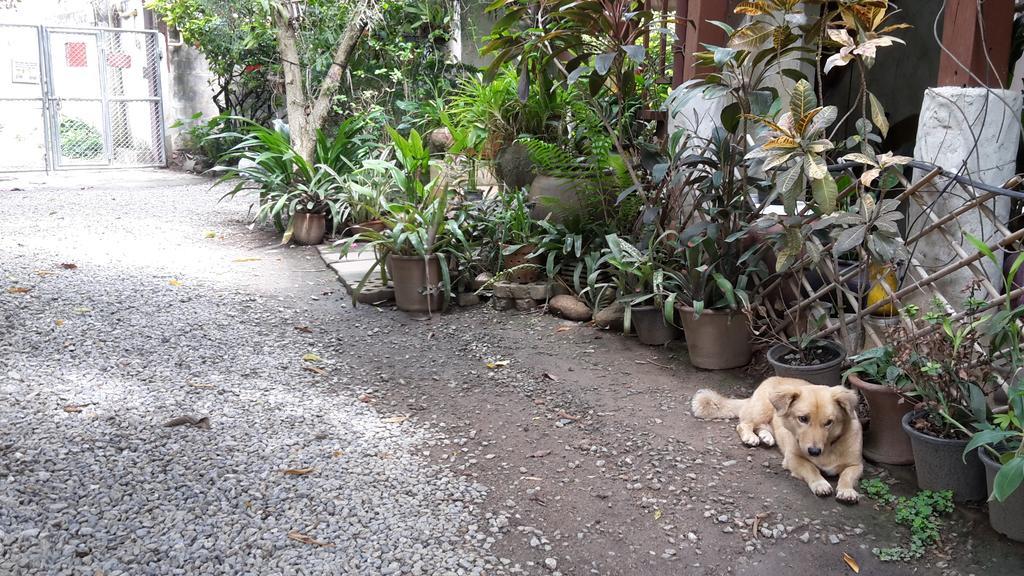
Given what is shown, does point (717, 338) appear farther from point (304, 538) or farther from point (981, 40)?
point (304, 538)

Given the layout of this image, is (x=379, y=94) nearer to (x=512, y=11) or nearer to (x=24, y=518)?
(x=512, y=11)

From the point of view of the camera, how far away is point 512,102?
19.5 feet

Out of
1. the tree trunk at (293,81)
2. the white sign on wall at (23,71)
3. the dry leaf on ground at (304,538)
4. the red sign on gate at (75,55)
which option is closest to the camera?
the dry leaf on ground at (304,538)

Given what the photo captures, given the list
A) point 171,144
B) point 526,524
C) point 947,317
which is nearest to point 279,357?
point 526,524

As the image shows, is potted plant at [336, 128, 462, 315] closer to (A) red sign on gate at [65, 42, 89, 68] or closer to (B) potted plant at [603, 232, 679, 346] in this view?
(B) potted plant at [603, 232, 679, 346]

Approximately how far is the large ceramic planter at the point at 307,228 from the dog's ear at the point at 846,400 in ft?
16.9

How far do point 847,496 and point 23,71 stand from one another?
1395 centimetres

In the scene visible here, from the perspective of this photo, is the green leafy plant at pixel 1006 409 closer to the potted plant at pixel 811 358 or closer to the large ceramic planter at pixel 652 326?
the potted plant at pixel 811 358

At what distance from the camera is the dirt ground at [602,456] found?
2.62 m

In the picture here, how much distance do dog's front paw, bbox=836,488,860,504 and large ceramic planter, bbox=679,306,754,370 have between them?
117cm

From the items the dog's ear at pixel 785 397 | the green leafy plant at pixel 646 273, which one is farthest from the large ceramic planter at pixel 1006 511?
the green leafy plant at pixel 646 273

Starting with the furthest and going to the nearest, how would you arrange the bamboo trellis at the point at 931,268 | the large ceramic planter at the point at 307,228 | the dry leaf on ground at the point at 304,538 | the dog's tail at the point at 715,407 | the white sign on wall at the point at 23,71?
the white sign on wall at the point at 23,71 < the large ceramic planter at the point at 307,228 < the dog's tail at the point at 715,407 < the bamboo trellis at the point at 931,268 < the dry leaf on ground at the point at 304,538

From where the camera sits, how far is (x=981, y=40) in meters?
3.20

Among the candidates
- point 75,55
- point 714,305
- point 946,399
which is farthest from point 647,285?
point 75,55
